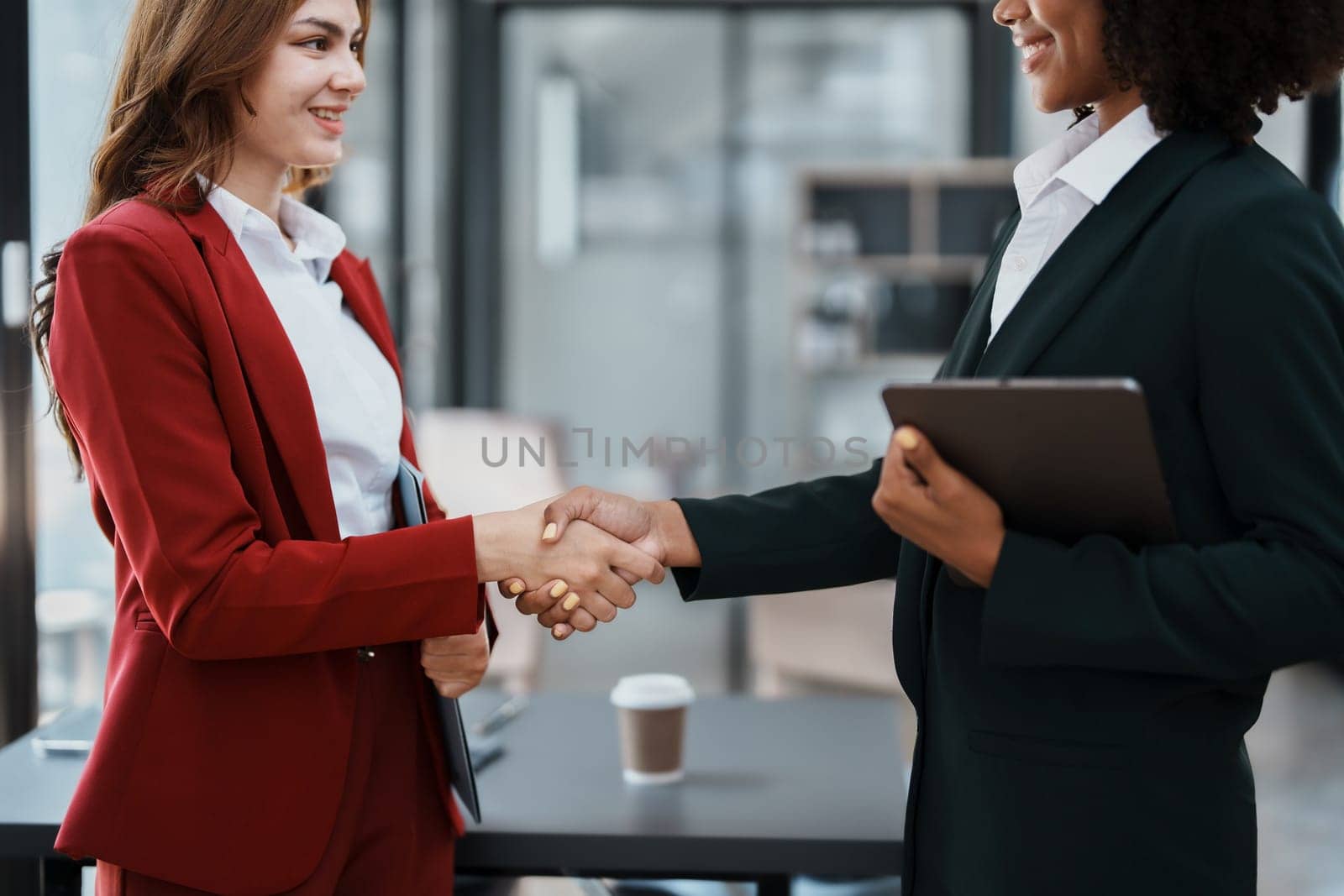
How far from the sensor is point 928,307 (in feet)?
19.1

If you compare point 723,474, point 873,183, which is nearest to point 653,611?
point 723,474

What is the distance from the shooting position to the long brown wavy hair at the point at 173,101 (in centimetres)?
126

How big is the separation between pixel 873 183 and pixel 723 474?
62.5 inches

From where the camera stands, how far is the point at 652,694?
5.04ft

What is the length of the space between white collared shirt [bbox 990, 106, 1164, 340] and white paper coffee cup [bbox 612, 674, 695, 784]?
2.14ft

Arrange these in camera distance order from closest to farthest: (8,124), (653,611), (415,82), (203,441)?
(203,441) < (8,124) < (415,82) < (653,611)

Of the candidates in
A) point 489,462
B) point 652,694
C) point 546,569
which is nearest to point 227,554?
point 546,569

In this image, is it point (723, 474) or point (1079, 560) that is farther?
point (723, 474)

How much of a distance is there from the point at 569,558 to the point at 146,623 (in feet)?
1.54

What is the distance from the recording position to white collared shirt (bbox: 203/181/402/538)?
1276mm


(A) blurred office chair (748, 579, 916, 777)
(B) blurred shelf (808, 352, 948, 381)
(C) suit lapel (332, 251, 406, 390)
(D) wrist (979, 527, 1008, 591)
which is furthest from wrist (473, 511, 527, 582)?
(B) blurred shelf (808, 352, 948, 381)

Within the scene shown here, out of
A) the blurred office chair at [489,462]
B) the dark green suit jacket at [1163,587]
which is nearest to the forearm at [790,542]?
the dark green suit jacket at [1163,587]

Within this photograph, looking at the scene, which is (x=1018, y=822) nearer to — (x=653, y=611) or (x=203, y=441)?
(x=203, y=441)

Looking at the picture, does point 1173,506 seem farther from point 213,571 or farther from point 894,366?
point 894,366
